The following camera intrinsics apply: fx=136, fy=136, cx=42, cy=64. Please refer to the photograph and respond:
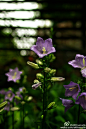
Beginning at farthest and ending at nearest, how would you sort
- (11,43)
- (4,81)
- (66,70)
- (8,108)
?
(11,43), (66,70), (4,81), (8,108)

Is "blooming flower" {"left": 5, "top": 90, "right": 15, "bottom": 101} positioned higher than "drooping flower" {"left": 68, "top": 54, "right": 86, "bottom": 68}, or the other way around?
"drooping flower" {"left": 68, "top": 54, "right": 86, "bottom": 68}

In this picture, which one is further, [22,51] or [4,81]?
[22,51]

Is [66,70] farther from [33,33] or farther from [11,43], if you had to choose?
[11,43]

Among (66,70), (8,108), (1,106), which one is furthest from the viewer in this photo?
(66,70)

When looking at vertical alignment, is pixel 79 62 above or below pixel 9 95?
above

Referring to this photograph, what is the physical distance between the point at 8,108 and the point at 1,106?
304mm

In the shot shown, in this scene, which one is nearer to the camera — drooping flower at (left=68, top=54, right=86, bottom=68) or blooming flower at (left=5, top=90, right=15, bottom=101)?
drooping flower at (left=68, top=54, right=86, bottom=68)

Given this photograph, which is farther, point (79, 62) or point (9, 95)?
point (9, 95)

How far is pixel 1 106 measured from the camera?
0.61 metres

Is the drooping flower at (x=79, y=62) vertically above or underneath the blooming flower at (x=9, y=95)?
above

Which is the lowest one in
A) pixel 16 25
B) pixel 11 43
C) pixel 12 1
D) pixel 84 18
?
pixel 11 43

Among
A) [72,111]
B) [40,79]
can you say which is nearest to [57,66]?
[72,111]

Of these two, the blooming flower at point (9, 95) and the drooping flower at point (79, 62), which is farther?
the blooming flower at point (9, 95)

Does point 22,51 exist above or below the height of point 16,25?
below
